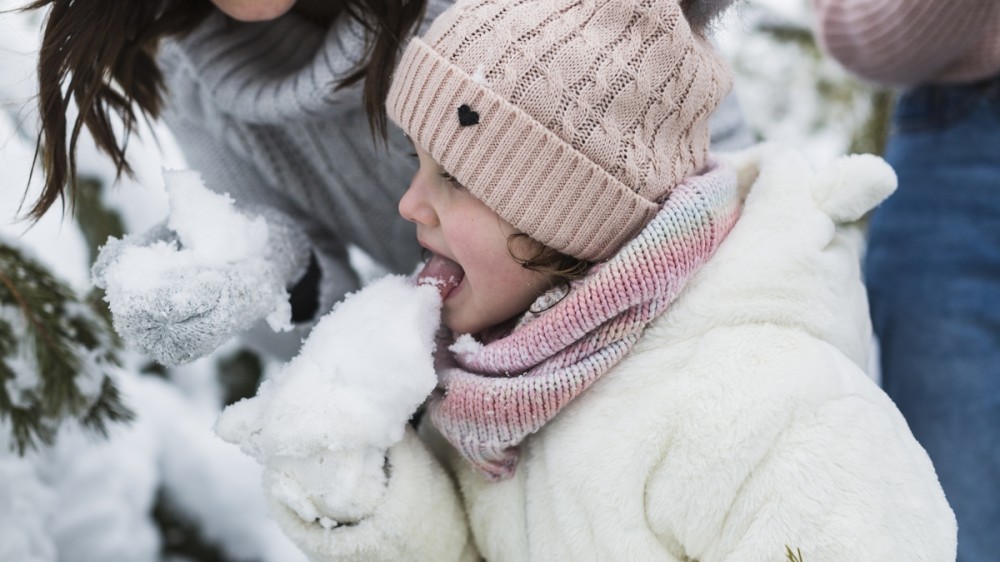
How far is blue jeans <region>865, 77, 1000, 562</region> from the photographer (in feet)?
3.77

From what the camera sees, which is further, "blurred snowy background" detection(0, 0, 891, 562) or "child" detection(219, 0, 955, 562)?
"blurred snowy background" detection(0, 0, 891, 562)

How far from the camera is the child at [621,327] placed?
79 cm

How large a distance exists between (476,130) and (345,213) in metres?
0.47

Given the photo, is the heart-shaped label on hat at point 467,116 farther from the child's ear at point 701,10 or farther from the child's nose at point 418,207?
the child's ear at point 701,10

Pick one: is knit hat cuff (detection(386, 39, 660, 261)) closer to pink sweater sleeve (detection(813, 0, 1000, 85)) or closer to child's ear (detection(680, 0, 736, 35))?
child's ear (detection(680, 0, 736, 35))

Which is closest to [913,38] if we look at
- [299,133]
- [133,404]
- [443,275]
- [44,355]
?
[443,275]

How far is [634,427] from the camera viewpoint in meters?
0.84

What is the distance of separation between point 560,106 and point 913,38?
2.15 ft

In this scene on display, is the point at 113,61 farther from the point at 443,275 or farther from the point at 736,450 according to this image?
the point at 736,450

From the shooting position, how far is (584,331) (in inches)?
32.9

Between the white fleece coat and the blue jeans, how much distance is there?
0.33 m

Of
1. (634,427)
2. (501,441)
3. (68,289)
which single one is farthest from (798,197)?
(68,289)

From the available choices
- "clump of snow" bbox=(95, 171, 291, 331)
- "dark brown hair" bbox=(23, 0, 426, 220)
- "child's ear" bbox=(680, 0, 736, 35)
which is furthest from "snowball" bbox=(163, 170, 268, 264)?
"child's ear" bbox=(680, 0, 736, 35)

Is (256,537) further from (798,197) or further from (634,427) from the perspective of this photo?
(798,197)
